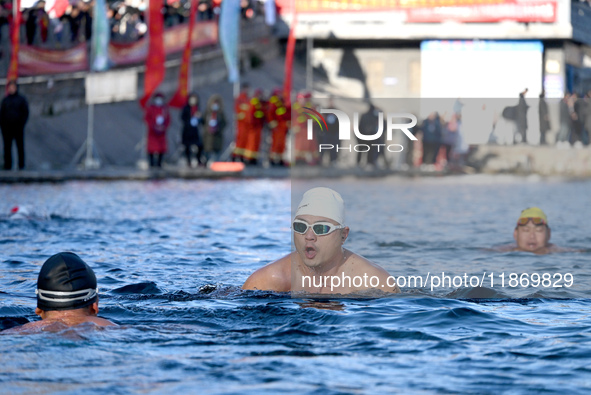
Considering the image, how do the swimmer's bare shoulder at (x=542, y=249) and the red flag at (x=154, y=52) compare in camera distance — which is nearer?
the swimmer's bare shoulder at (x=542, y=249)

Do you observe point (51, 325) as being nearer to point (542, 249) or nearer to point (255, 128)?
point (542, 249)

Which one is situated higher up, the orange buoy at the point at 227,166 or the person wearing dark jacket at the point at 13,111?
the person wearing dark jacket at the point at 13,111

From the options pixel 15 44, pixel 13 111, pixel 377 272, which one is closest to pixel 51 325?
pixel 377 272

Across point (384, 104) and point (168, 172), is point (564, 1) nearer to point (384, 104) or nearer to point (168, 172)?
point (168, 172)

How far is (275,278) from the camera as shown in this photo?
Result: 24.2 feet

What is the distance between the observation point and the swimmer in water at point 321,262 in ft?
22.4

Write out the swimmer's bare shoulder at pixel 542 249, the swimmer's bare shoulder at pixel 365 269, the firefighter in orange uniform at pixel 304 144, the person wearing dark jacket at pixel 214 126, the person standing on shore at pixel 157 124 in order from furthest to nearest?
1. the person wearing dark jacket at pixel 214 126
2. the person standing on shore at pixel 157 124
3. the swimmer's bare shoulder at pixel 542 249
4. the firefighter in orange uniform at pixel 304 144
5. the swimmer's bare shoulder at pixel 365 269

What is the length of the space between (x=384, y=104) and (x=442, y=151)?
131 cm

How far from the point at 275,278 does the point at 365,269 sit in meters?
0.67

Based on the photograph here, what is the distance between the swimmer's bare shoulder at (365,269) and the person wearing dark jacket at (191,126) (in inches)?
707

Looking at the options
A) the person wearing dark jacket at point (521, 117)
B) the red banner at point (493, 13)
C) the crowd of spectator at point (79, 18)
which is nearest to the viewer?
the person wearing dark jacket at point (521, 117)

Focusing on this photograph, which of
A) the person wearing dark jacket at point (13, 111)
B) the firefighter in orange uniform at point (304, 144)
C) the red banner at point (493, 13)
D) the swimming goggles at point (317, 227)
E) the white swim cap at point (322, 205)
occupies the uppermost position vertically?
the red banner at point (493, 13)

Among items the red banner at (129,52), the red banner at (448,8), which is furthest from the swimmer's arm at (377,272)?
the red banner at (448,8)

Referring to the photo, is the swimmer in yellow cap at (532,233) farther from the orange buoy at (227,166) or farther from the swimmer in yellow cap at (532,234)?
the orange buoy at (227,166)
